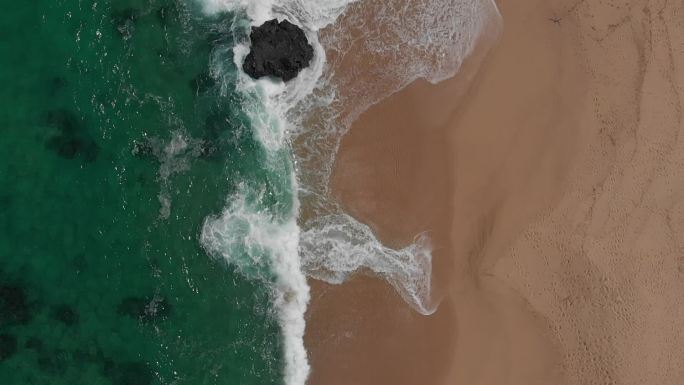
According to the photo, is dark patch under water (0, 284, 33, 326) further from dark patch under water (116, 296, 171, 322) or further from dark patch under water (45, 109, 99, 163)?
dark patch under water (45, 109, 99, 163)

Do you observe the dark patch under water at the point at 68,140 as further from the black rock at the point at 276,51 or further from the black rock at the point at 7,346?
the black rock at the point at 7,346

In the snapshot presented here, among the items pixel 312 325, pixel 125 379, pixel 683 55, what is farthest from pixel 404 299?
pixel 683 55

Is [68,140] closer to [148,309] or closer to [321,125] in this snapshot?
[148,309]

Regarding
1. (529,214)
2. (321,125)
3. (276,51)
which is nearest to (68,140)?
(276,51)

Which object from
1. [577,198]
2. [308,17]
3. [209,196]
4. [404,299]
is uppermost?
[308,17]

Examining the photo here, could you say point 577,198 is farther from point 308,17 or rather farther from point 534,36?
point 308,17

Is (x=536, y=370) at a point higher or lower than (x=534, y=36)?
lower
